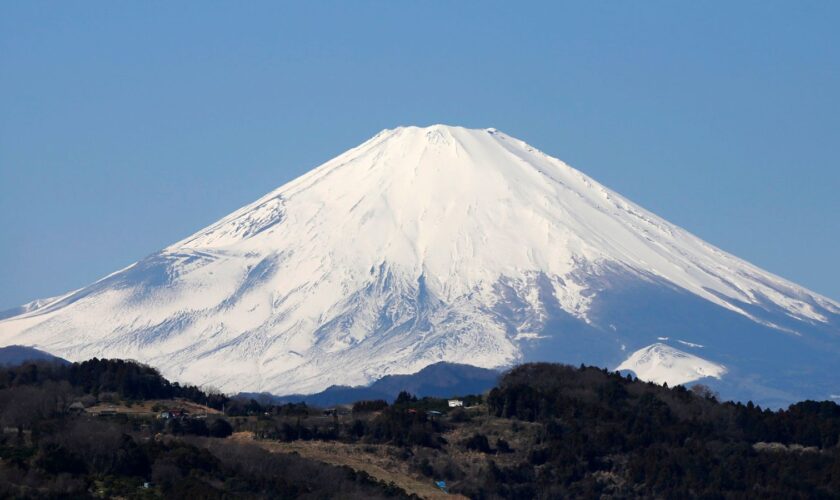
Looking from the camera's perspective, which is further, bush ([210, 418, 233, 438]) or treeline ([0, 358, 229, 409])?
treeline ([0, 358, 229, 409])

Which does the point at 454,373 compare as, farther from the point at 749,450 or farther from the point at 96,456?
the point at 96,456

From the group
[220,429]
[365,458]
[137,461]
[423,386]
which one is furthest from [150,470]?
[423,386]

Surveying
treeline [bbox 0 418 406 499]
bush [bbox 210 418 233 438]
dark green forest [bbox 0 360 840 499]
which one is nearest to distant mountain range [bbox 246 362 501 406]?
dark green forest [bbox 0 360 840 499]

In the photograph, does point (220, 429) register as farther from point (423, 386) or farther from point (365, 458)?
point (423, 386)

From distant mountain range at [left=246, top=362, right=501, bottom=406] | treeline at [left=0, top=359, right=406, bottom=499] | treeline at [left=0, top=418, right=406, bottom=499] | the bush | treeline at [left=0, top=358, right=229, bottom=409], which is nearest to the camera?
treeline at [left=0, top=418, right=406, bottom=499]

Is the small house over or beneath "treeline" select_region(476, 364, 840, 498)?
over

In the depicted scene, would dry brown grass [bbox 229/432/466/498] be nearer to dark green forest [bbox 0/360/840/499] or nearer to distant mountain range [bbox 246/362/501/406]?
dark green forest [bbox 0/360/840/499]

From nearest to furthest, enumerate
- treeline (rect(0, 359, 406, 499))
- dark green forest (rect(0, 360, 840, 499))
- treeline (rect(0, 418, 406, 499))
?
treeline (rect(0, 418, 406, 499)), treeline (rect(0, 359, 406, 499)), dark green forest (rect(0, 360, 840, 499))
